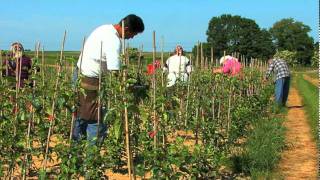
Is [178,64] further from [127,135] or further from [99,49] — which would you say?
[127,135]

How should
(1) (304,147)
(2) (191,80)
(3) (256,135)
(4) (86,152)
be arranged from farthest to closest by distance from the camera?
(2) (191,80), (1) (304,147), (3) (256,135), (4) (86,152)

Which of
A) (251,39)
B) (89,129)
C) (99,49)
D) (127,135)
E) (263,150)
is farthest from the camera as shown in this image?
(251,39)

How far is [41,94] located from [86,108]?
0.66 meters

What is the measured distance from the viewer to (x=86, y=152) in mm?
4426

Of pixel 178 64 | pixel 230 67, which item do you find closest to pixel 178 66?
pixel 178 64

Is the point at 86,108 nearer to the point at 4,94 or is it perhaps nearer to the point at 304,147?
the point at 4,94

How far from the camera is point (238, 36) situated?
85062 mm

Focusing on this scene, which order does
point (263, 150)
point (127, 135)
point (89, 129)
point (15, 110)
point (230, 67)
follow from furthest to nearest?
point (230, 67) → point (263, 150) → point (89, 129) → point (15, 110) → point (127, 135)

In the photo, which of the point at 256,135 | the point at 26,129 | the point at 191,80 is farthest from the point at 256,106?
the point at 26,129

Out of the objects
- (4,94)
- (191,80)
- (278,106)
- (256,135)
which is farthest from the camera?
(278,106)

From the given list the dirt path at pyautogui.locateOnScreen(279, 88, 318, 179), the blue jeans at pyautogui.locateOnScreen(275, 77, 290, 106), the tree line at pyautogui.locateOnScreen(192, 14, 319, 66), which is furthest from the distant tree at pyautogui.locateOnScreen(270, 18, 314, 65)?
the dirt path at pyautogui.locateOnScreen(279, 88, 318, 179)

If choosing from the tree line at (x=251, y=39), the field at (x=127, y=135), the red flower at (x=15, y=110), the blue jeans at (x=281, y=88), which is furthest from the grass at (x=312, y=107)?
the tree line at (x=251, y=39)

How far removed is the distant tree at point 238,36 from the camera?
8181 centimetres

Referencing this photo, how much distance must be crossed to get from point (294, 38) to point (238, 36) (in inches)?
705
